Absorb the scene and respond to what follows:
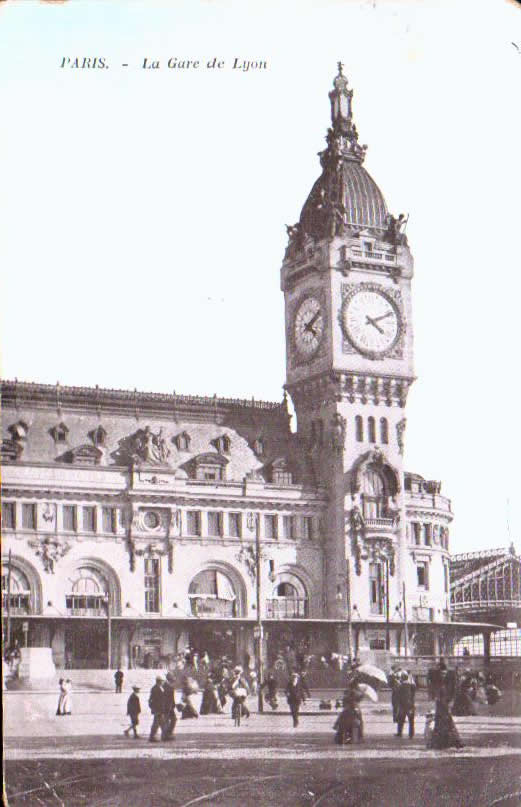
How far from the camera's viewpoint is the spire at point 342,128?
32594 millimetres

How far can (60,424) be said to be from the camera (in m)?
60.1

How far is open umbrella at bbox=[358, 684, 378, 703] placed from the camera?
35000 millimetres

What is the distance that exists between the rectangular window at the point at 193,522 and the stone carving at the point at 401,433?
32.7 ft

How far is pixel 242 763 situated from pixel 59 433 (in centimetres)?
3235

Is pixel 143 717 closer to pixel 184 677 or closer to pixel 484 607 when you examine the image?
pixel 184 677

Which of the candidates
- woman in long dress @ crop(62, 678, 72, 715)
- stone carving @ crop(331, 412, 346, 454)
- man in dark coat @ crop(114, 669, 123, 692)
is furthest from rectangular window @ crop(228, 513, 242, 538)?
woman in long dress @ crop(62, 678, 72, 715)

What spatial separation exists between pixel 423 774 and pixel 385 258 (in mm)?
31601

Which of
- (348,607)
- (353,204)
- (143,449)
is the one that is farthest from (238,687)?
(353,204)

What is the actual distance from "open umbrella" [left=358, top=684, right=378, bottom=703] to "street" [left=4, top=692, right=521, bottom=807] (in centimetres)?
151

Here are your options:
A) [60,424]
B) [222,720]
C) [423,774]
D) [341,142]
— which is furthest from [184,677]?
[60,424]

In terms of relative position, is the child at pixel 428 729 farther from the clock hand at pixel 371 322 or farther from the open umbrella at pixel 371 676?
the clock hand at pixel 371 322

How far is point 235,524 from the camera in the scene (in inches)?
2495

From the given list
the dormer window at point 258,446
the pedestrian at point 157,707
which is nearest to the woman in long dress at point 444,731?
the pedestrian at point 157,707

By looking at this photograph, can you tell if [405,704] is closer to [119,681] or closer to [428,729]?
[428,729]
